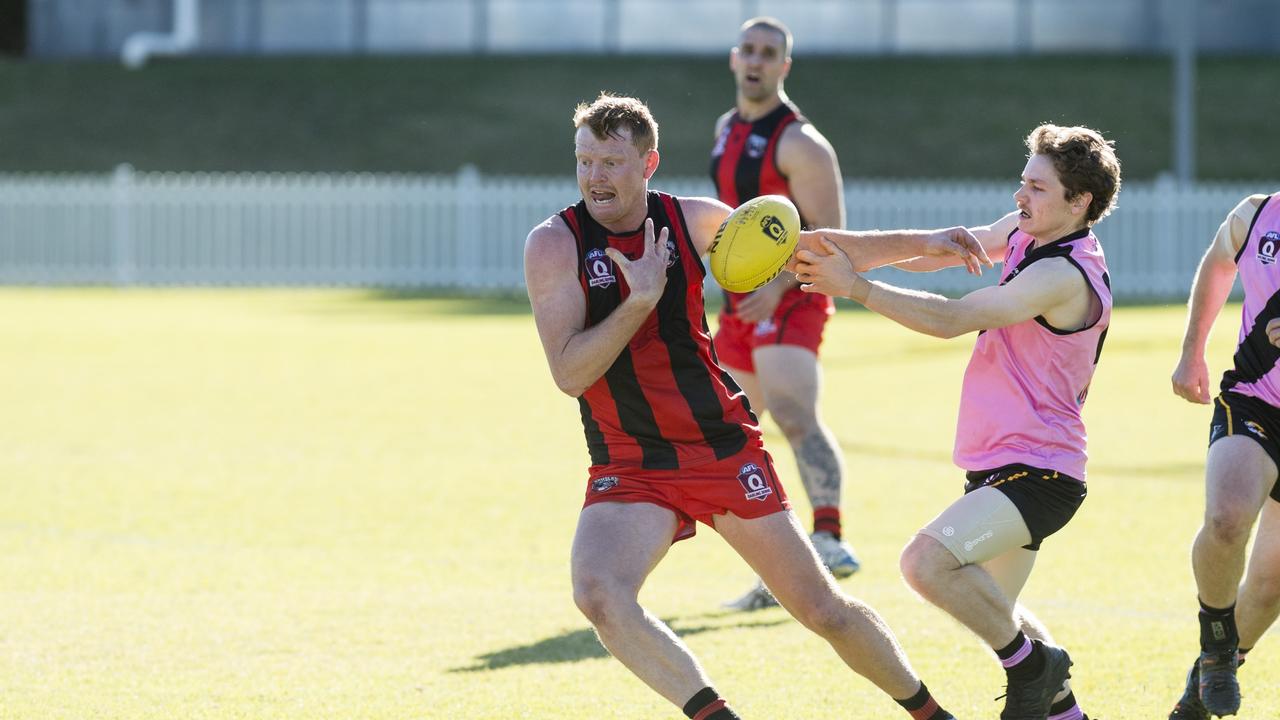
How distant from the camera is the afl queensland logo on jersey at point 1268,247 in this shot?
5.85 meters

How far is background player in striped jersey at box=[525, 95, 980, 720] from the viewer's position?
5.05 meters

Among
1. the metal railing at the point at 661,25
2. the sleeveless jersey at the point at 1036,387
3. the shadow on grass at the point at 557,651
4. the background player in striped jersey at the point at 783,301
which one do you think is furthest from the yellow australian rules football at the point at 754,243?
the metal railing at the point at 661,25

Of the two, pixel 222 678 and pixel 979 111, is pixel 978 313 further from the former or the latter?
pixel 979 111

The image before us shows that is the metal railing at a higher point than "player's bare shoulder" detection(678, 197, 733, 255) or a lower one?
higher

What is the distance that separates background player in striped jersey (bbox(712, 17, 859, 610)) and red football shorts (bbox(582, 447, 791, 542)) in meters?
2.99

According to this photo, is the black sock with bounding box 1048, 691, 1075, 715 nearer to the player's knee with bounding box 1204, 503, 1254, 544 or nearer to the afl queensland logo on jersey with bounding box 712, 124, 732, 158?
the player's knee with bounding box 1204, 503, 1254, 544

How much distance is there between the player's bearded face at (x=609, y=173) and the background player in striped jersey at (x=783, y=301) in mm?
2966

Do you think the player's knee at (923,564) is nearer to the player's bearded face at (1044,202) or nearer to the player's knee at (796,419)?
the player's bearded face at (1044,202)

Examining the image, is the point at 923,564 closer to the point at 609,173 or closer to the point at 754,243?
the point at 754,243

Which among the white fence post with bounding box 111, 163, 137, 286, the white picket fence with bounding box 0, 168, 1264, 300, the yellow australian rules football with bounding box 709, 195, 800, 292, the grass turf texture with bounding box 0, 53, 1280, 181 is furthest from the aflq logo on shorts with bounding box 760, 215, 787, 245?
the grass turf texture with bounding box 0, 53, 1280, 181

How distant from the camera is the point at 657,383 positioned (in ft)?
17.4

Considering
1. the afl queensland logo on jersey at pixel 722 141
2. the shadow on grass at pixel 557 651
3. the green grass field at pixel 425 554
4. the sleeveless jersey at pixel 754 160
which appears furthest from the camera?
the afl queensland logo on jersey at pixel 722 141

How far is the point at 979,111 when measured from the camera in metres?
36.6

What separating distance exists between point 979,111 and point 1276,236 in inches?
1238
